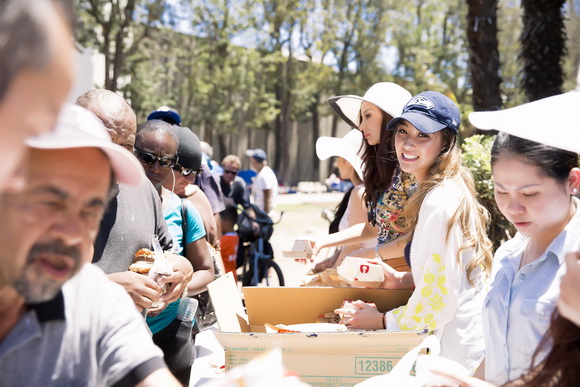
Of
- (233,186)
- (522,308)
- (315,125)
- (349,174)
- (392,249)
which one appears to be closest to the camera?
(522,308)

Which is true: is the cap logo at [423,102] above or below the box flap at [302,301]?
above

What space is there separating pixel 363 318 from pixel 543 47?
800 cm

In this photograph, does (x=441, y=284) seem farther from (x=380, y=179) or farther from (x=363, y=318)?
(x=380, y=179)

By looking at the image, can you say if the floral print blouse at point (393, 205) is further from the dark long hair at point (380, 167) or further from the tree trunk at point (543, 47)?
the tree trunk at point (543, 47)

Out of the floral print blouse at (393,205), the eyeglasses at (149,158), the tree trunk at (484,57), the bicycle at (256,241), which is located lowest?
the bicycle at (256,241)

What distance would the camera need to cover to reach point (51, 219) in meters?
0.91

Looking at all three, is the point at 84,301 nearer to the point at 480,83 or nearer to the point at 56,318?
the point at 56,318

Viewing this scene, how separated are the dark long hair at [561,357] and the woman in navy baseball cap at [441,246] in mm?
792

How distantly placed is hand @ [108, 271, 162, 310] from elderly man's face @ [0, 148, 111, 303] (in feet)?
3.44

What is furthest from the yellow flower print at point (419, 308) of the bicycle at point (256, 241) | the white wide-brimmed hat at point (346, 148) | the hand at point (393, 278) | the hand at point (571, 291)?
the bicycle at point (256, 241)

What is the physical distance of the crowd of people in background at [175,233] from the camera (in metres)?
0.84

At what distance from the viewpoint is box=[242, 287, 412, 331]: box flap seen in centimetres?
255

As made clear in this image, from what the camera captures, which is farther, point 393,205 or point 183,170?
point 183,170

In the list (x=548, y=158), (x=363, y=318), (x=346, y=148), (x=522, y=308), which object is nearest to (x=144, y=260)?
(x=363, y=318)
